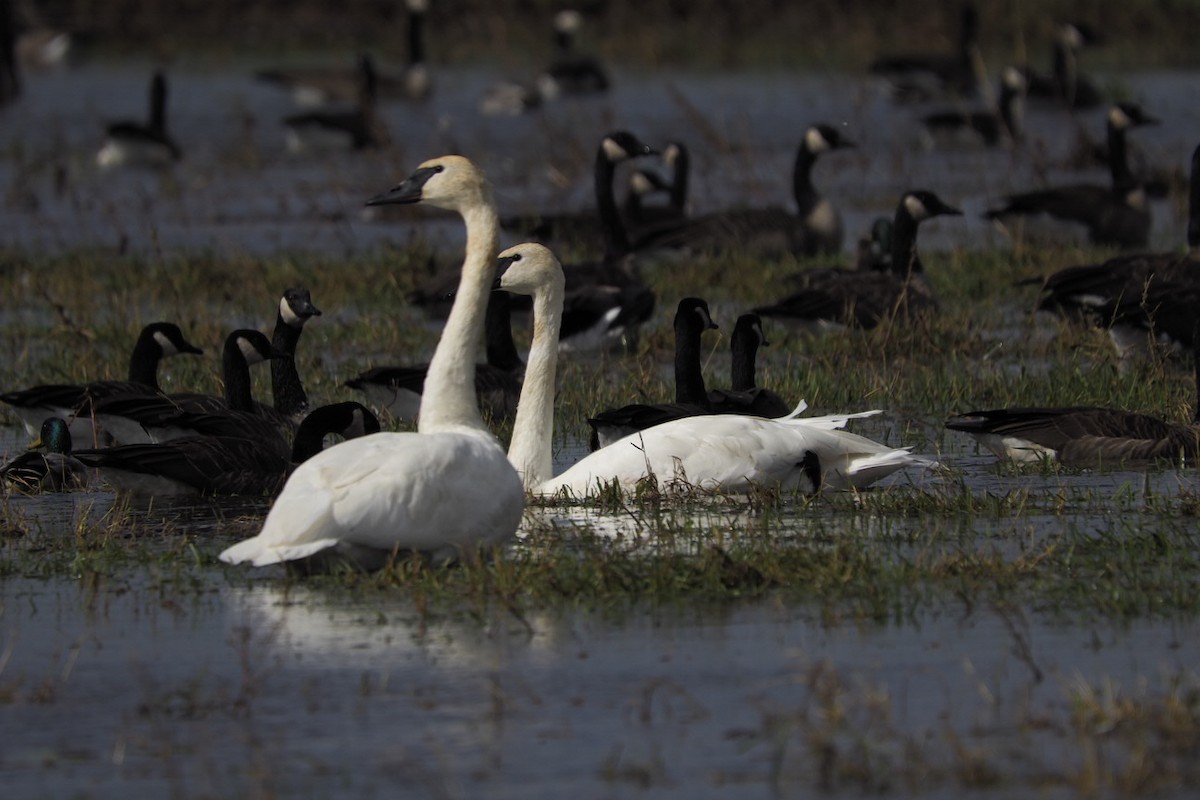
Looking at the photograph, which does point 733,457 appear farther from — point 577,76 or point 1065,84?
point 577,76

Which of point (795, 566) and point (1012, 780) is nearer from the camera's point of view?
point (1012, 780)

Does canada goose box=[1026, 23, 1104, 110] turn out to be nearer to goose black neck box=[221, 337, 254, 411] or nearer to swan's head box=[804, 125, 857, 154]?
swan's head box=[804, 125, 857, 154]

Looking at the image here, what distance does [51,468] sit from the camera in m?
9.66

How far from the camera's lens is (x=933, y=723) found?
5.41m

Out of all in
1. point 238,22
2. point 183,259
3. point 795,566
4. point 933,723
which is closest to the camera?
point 933,723

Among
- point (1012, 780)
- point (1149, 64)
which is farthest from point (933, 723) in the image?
point (1149, 64)

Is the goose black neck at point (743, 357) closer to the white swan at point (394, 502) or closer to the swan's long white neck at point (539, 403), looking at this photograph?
the swan's long white neck at point (539, 403)

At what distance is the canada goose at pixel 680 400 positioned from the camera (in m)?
9.48

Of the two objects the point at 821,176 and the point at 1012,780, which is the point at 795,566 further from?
the point at 821,176

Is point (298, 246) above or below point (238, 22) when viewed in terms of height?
below

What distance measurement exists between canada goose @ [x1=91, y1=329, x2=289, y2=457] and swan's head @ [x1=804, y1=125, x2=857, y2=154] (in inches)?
368

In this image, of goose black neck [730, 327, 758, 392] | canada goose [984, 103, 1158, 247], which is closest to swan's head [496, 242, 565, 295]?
goose black neck [730, 327, 758, 392]

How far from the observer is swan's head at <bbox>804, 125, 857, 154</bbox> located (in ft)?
63.8

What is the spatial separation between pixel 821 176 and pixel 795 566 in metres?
18.2
